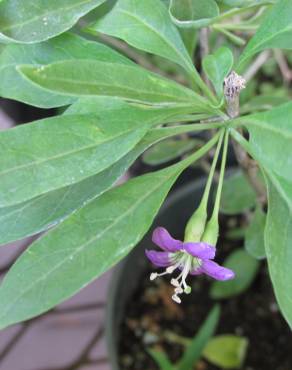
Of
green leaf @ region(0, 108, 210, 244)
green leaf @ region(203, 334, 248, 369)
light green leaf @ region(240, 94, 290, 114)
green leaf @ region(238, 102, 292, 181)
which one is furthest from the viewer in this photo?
green leaf @ region(203, 334, 248, 369)

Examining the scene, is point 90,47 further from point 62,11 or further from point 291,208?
point 291,208

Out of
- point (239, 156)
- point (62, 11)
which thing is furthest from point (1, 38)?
point (239, 156)

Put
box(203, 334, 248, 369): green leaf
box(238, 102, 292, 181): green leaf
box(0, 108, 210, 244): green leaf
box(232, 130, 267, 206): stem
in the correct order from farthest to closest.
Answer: box(203, 334, 248, 369): green leaf < box(232, 130, 267, 206): stem < box(0, 108, 210, 244): green leaf < box(238, 102, 292, 181): green leaf

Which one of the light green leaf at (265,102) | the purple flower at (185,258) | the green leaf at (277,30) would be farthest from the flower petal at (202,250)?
the light green leaf at (265,102)

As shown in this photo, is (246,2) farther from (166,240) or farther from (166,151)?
(166,151)

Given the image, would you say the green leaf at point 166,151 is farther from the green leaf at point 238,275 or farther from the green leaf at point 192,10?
the green leaf at point 192,10

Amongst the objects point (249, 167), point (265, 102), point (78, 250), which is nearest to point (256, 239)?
point (249, 167)

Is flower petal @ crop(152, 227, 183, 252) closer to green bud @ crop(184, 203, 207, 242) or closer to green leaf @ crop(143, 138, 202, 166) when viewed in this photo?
green bud @ crop(184, 203, 207, 242)

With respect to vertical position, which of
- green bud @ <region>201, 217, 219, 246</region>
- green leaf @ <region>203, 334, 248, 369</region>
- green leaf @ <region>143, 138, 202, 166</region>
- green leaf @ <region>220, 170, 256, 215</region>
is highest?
green bud @ <region>201, 217, 219, 246</region>

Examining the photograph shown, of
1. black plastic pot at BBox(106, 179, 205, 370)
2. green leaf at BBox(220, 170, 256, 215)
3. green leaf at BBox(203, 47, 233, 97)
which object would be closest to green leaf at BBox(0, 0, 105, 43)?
green leaf at BBox(203, 47, 233, 97)
